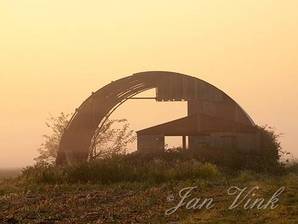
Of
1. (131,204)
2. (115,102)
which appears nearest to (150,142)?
(115,102)

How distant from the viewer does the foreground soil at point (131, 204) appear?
49.0ft

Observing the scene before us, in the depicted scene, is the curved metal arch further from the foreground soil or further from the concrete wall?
the foreground soil

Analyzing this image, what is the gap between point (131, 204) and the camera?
59.1 ft

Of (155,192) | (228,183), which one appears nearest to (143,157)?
(228,183)

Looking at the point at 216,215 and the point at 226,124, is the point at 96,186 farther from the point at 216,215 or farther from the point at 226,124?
the point at 226,124

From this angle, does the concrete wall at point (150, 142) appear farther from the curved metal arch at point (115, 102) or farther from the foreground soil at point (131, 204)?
the foreground soil at point (131, 204)

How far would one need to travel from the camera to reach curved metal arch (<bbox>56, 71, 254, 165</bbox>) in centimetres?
3988

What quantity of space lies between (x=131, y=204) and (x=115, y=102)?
78.6 feet

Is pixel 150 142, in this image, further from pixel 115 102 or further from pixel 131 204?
pixel 131 204

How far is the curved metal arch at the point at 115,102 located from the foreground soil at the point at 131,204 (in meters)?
15.6

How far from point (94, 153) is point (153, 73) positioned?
809 cm

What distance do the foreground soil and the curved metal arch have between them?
15605 mm

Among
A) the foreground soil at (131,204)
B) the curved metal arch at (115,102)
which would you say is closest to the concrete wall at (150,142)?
the curved metal arch at (115,102)

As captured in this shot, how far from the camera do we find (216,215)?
1503 centimetres
